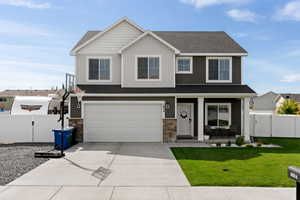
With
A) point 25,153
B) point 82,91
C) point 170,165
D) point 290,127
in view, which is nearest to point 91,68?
point 82,91

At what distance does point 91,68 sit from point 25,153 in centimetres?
680

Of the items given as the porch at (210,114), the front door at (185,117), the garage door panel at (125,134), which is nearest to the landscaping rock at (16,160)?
the garage door panel at (125,134)

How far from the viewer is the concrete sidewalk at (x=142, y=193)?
5.93 m

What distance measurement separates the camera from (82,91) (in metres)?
14.8

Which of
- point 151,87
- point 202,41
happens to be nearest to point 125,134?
point 151,87

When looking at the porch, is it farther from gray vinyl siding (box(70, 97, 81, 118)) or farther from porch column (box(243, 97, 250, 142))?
gray vinyl siding (box(70, 97, 81, 118))

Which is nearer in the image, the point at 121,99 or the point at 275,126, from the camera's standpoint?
the point at 121,99

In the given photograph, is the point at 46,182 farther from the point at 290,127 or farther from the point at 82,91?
the point at 290,127

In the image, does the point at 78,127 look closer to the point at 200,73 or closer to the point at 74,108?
the point at 74,108

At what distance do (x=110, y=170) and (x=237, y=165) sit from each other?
473 cm

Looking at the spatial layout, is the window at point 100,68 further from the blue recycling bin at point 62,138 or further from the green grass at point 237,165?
the green grass at point 237,165

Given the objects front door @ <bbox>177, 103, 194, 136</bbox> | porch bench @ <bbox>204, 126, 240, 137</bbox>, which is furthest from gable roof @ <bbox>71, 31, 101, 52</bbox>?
porch bench @ <bbox>204, 126, 240, 137</bbox>

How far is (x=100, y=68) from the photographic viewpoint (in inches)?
635

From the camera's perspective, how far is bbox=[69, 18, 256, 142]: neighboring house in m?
14.9
